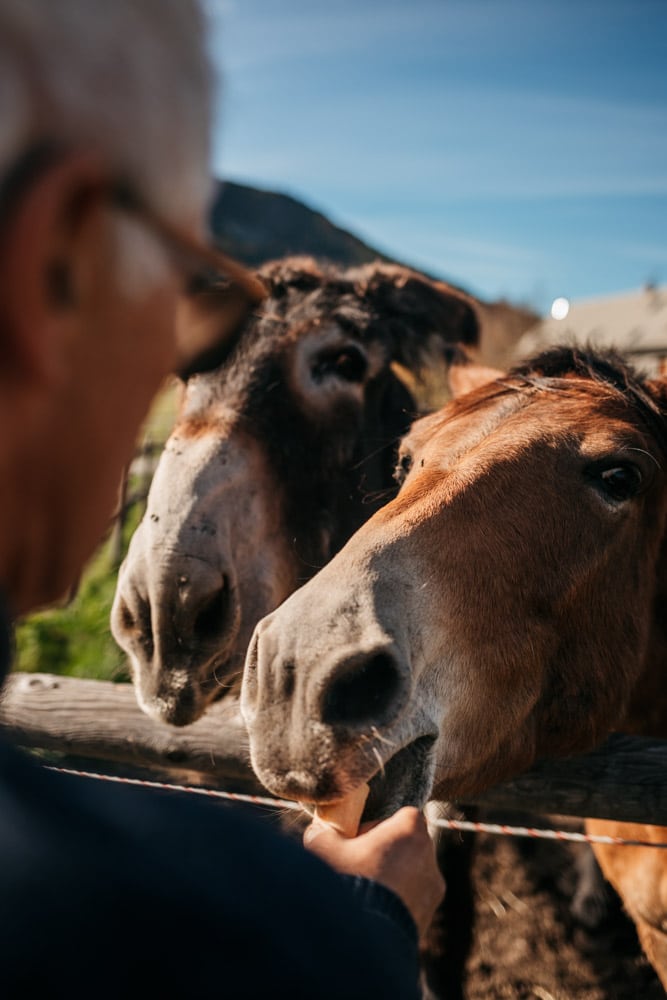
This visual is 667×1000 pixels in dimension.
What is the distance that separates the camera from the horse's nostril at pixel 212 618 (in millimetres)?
3039

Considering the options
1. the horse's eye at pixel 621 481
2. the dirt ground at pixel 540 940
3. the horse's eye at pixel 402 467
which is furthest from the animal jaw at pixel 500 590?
the dirt ground at pixel 540 940

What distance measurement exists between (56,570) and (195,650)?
2.22 meters

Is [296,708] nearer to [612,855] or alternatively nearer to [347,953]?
[347,953]

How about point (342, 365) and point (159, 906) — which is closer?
point (159, 906)

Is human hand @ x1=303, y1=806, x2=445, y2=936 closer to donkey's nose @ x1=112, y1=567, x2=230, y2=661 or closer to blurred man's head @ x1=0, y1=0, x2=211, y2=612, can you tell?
blurred man's head @ x1=0, y1=0, x2=211, y2=612

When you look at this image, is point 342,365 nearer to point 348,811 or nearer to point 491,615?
point 491,615

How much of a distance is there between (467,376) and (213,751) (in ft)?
6.54

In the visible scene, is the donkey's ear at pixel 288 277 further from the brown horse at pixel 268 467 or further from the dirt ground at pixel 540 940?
the dirt ground at pixel 540 940

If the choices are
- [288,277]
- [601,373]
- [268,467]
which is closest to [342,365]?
[288,277]

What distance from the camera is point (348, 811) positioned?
176 centimetres

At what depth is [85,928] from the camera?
66 centimetres

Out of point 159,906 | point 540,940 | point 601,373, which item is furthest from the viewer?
point 540,940

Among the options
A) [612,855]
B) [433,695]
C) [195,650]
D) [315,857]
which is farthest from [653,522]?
[315,857]

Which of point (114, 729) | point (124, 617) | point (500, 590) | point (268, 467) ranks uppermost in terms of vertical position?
point (500, 590)
